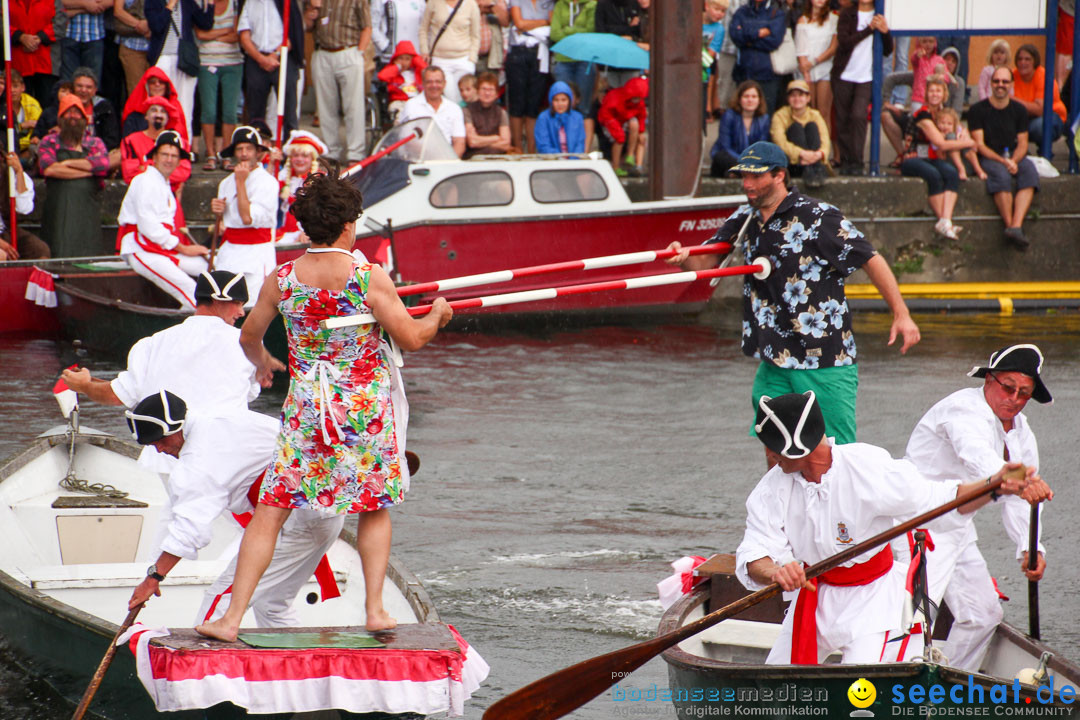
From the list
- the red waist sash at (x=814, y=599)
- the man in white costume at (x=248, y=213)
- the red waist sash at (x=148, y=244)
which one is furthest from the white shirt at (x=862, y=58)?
the red waist sash at (x=814, y=599)

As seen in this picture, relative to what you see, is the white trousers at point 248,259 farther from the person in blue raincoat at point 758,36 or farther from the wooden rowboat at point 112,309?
the person in blue raincoat at point 758,36

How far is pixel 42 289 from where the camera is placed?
13422 mm

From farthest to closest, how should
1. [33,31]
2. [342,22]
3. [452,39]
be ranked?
[452,39] → [342,22] → [33,31]

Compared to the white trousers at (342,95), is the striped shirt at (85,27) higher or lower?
higher

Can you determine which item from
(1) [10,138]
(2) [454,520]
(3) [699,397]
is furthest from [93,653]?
(1) [10,138]

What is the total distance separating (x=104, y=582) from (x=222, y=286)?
1585 millimetres

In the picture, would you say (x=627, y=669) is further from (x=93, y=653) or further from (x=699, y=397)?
(x=699, y=397)

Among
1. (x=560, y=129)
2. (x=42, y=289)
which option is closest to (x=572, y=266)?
(x=42, y=289)

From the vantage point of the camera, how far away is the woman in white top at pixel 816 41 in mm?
16578

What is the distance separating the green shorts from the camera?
6.75m

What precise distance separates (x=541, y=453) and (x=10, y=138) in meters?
7.15

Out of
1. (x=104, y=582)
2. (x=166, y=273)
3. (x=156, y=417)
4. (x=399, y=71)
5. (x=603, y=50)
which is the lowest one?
(x=104, y=582)

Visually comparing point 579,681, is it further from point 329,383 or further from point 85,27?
point 85,27

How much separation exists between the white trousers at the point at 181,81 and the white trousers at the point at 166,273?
9.91 ft
